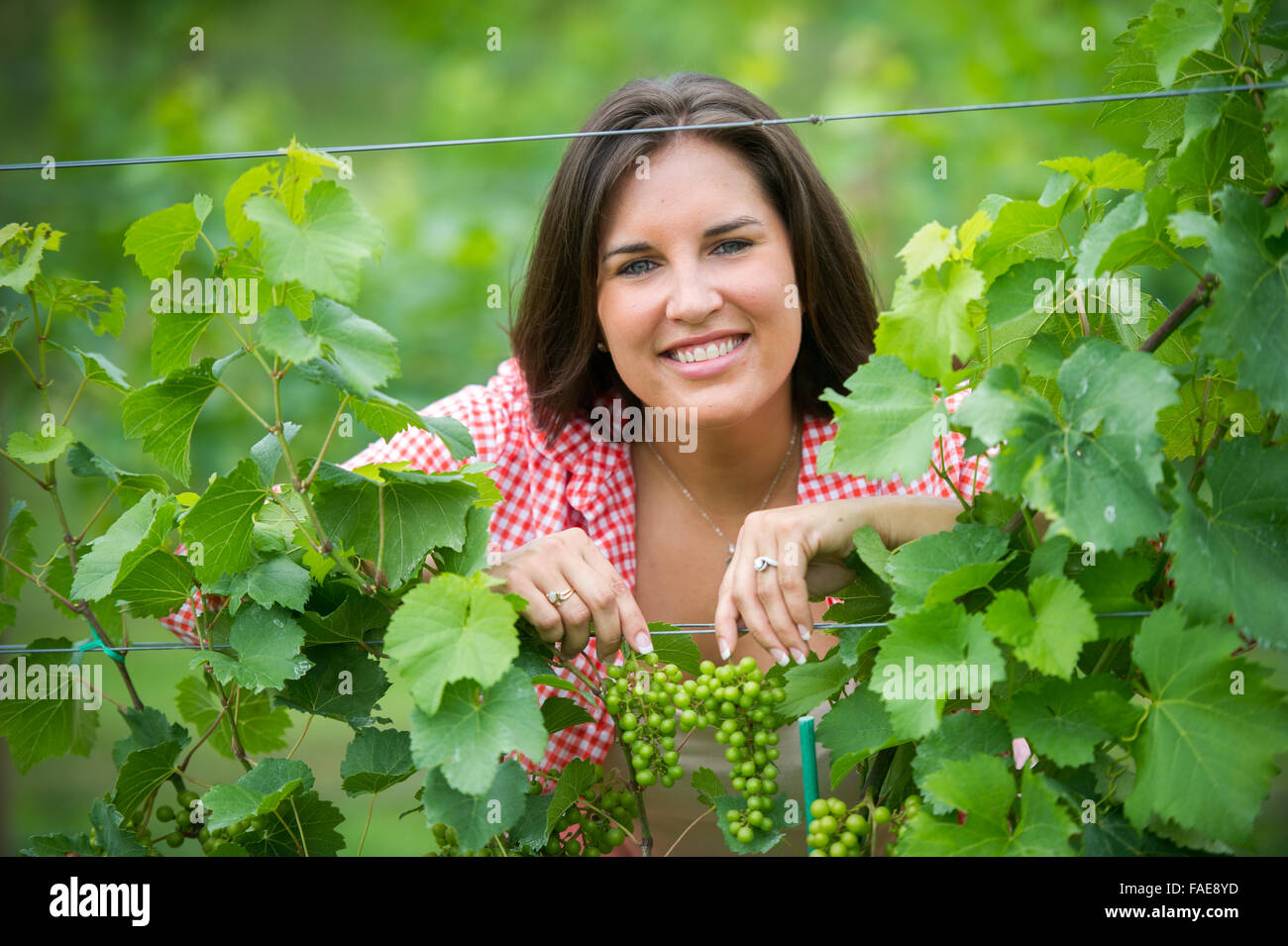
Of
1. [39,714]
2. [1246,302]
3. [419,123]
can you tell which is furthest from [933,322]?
[419,123]

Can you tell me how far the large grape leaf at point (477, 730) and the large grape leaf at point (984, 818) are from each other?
0.27 meters

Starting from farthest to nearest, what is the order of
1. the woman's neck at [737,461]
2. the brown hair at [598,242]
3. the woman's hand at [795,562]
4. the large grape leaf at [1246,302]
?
the woman's neck at [737,461] < the brown hair at [598,242] < the woman's hand at [795,562] < the large grape leaf at [1246,302]

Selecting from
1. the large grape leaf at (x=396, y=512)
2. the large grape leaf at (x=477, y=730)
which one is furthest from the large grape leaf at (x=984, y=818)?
the large grape leaf at (x=396, y=512)

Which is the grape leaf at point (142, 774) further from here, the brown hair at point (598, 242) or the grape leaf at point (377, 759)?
the brown hair at point (598, 242)

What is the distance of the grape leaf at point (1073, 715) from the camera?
78 cm

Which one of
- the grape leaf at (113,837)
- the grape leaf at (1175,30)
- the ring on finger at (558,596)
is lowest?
the grape leaf at (113,837)

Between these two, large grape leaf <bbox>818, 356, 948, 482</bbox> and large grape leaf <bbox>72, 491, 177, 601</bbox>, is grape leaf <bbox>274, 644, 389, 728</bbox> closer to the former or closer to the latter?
large grape leaf <bbox>72, 491, 177, 601</bbox>

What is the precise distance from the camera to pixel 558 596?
0.97 metres

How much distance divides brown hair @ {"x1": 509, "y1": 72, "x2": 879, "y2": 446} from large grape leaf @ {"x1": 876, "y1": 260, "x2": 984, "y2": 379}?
645 mm

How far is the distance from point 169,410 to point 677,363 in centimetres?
63

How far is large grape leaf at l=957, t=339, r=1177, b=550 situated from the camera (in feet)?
2.45

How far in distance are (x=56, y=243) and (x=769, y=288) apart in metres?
0.76

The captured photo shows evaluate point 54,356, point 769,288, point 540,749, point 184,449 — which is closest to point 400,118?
point 54,356

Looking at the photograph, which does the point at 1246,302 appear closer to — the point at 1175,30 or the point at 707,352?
the point at 1175,30
